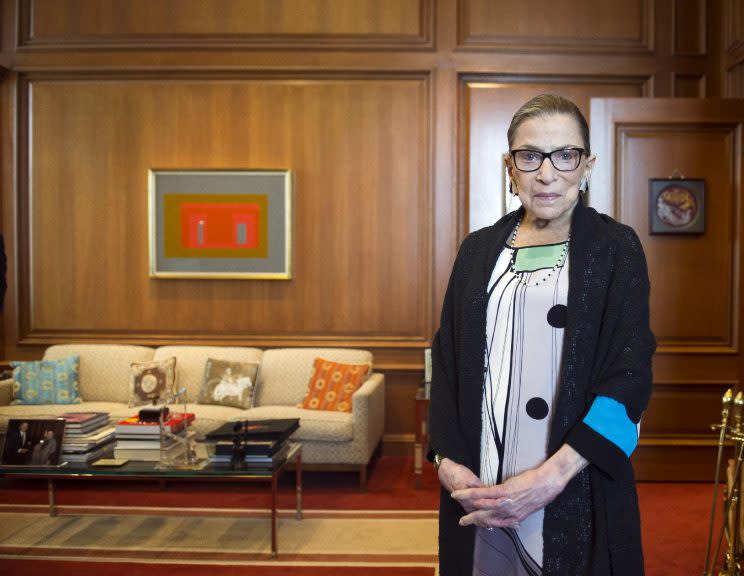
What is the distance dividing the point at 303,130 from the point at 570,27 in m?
2.10

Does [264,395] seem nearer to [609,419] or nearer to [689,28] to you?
[689,28]

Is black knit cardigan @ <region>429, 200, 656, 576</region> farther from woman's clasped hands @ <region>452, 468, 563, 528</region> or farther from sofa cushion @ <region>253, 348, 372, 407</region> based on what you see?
sofa cushion @ <region>253, 348, 372, 407</region>

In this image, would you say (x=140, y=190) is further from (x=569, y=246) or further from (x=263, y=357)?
(x=569, y=246)

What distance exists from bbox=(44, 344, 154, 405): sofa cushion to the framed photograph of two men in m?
0.65

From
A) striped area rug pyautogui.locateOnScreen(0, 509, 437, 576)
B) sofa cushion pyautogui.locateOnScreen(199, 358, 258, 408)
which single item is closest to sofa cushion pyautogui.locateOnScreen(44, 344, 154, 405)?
sofa cushion pyautogui.locateOnScreen(199, 358, 258, 408)

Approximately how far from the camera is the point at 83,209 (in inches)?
223

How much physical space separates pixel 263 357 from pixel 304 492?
1116mm

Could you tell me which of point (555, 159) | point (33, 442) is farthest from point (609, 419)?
point (33, 442)

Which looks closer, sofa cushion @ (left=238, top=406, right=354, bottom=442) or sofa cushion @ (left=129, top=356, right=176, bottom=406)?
sofa cushion @ (left=238, top=406, right=354, bottom=442)

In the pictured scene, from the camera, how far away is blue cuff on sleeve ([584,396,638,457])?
122 cm

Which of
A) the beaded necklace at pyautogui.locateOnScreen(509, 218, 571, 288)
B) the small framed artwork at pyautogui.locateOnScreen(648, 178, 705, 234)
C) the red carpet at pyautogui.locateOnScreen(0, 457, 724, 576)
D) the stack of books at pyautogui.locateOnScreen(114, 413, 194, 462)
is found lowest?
the red carpet at pyautogui.locateOnScreen(0, 457, 724, 576)

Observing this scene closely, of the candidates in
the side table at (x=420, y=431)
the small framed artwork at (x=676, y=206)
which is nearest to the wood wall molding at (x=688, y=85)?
the small framed artwork at (x=676, y=206)

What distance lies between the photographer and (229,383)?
5.06 meters

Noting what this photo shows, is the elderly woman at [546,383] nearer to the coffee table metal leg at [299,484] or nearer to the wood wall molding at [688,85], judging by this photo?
the coffee table metal leg at [299,484]
